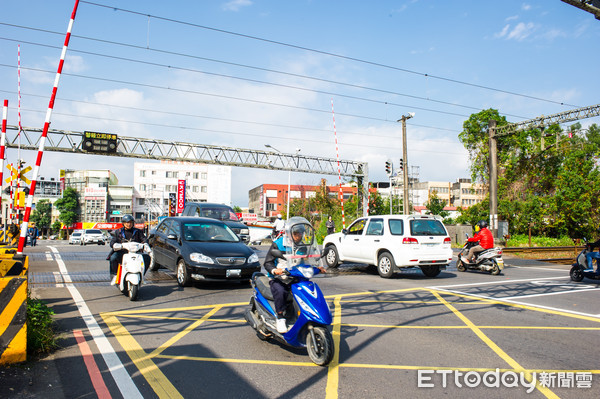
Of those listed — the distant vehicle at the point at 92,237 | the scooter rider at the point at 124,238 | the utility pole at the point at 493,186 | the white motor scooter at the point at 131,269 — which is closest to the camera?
the white motor scooter at the point at 131,269

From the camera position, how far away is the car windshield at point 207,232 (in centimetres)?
1102

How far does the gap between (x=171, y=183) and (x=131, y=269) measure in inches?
3235

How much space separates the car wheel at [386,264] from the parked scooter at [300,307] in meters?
6.99

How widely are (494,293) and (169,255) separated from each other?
769 centimetres

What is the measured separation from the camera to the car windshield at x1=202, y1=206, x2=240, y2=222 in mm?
18703

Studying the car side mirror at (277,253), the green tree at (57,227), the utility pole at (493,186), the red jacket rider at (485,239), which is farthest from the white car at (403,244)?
the green tree at (57,227)

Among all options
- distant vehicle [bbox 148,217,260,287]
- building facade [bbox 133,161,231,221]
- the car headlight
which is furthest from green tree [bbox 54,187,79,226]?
the car headlight

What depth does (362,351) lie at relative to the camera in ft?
18.1

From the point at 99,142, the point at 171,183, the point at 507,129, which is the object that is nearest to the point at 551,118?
the point at 507,129

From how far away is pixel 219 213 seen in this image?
19.0 m

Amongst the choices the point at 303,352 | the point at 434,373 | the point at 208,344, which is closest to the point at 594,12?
the point at 434,373

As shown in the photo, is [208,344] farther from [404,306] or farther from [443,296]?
[443,296]

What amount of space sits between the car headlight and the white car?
5.32m

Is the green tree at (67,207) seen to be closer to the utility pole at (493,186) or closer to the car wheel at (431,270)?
the utility pole at (493,186)
